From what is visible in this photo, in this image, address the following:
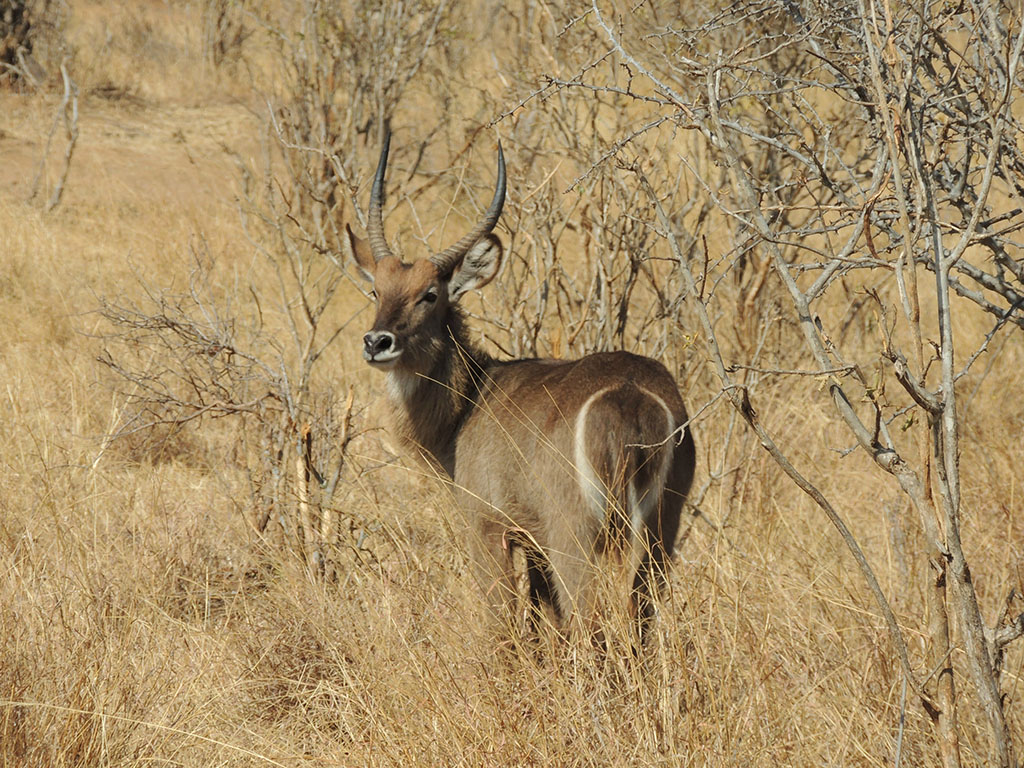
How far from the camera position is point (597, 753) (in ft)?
8.97

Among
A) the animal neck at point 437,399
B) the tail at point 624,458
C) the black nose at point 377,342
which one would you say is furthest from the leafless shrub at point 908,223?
the animal neck at point 437,399

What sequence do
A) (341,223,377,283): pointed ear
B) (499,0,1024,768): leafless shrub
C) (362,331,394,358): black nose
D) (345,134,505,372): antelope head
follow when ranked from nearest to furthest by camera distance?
(499,0,1024,768): leafless shrub → (362,331,394,358): black nose → (345,134,505,372): antelope head → (341,223,377,283): pointed ear

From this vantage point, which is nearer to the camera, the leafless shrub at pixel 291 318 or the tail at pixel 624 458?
the tail at pixel 624 458

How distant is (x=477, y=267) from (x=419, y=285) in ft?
0.98

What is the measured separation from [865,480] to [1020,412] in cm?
163

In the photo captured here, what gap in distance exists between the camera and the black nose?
4180 millimetres

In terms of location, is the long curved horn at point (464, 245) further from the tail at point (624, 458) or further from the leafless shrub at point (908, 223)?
the leafless shrub at point (908, 223)

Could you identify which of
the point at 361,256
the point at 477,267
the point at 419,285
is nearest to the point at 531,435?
the point at 419,285

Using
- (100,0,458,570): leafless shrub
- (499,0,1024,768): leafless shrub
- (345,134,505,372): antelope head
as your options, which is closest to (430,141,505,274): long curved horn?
(345,134,505,372): antelope head

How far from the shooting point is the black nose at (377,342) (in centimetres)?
418

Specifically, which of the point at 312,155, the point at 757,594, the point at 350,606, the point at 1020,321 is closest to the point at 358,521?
the point at 350,606

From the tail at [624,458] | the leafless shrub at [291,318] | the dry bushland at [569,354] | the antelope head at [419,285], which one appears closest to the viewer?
the dry bushland at [569,354]

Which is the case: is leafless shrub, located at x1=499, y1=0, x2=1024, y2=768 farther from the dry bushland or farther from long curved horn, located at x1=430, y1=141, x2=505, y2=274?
long curved horn, located at x1=430, y1=141, x2=505, y2=274

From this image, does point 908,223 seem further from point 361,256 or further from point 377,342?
point 361,256
